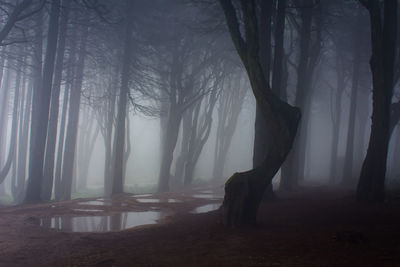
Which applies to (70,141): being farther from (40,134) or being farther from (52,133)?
(40,134)

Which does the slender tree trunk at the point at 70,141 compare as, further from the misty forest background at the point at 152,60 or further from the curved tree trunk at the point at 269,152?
the curved tree trunk at the point at 269,152

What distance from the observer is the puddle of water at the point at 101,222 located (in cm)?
833

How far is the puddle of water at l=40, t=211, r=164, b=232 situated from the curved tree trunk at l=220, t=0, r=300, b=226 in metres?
2.95

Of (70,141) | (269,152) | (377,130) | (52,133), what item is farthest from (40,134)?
(377,130)

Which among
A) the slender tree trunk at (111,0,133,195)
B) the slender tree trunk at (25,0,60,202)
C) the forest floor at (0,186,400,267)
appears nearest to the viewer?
the forest floor at (0,186,400,267)

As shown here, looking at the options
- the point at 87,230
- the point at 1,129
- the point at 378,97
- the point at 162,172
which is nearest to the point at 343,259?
the point at 87,230

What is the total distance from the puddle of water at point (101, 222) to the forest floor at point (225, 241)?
0.05 meters

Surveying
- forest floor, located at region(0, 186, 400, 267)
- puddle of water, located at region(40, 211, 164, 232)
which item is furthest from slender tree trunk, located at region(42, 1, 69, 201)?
puddle of water, located at region(40, 211, 164, 232)

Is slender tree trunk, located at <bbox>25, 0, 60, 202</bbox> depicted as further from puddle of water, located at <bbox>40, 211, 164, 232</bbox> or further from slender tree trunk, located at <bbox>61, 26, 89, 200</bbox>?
slender tree trunk, located at <bbox>61, 26, 89, 200</bbox>

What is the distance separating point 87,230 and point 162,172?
13.7 metres

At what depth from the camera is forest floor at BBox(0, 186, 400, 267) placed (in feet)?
15.8

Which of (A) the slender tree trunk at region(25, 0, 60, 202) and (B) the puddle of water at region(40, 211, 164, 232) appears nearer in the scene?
(B) the puddle of water at region(40, 211, 164, 232)

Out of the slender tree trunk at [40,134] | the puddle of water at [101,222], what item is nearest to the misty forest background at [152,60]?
the slender tree trunk at [40,134]

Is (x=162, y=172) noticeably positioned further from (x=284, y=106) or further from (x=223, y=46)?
(x=284, y=106)
